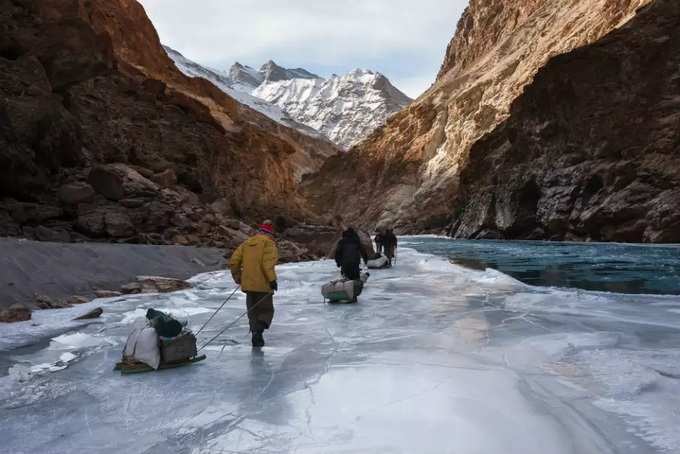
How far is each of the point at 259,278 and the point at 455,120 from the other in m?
72.2

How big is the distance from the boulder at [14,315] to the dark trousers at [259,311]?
3.43m

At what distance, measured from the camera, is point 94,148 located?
2056cm

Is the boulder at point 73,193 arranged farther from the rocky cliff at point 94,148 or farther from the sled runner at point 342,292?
the sled runner at point 342,292

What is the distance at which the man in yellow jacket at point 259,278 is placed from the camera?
215 inches

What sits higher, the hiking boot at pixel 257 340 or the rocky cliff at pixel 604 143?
the rocky cliff at pixel 604 143

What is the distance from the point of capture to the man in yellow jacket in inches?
215

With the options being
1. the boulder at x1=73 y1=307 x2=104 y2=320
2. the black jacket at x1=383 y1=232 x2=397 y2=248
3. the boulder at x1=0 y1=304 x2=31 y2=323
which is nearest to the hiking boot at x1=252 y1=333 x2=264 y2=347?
the boulder at x1=73 y1=307 x2=104 y2=320

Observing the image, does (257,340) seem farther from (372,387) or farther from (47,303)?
(47,303)

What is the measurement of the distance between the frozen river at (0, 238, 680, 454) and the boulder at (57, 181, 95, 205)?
10.2 meters

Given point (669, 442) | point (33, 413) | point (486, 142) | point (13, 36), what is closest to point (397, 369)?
point (669, 442)

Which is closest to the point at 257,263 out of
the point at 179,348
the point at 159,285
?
the point at 179,348

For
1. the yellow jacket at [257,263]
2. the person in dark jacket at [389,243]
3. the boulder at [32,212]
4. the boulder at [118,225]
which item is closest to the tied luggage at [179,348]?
the yellow jacket at [257,263]

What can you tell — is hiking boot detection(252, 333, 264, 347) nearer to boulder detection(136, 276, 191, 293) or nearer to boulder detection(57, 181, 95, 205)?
boulder detection(136, 276, 191, 293)

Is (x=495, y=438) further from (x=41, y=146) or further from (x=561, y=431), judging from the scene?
(x=41, y=146)
